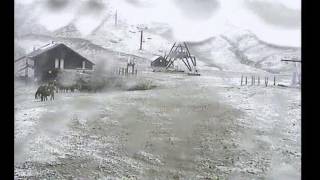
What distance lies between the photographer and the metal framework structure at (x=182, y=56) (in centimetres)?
141

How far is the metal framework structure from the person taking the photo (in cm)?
141

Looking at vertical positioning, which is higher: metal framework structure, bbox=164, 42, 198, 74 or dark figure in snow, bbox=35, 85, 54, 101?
metal framework structure, bbox=164, 42, 198, 74

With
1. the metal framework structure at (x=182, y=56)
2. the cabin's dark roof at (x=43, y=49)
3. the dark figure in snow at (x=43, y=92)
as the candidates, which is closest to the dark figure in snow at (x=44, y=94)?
the dark figure in snow at (x=43, y=92)

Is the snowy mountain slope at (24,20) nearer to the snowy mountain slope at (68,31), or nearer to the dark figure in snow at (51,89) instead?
the snowy mountain slope at (68,31)

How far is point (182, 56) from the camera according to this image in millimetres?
1413

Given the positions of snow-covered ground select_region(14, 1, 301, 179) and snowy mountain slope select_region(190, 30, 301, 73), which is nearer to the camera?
snow-covered ground select_region(14, 1, 301, 179)

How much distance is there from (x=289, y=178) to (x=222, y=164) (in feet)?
0.87

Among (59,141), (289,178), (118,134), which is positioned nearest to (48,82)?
(59,141)

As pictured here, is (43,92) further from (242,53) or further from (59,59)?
(242,53)

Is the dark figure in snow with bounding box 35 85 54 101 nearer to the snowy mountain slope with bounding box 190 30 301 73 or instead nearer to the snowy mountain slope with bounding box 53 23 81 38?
the snowy mountain slope with bounding box 53 23 81 38

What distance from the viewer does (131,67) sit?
141 centimetres

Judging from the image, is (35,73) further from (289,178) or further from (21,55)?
(289,178)

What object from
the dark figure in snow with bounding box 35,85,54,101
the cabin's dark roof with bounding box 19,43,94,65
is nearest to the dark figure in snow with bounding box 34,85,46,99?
the dark figure in snow with bounding box 35,85,54,101

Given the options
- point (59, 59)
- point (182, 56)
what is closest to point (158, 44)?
point (182, 56)
